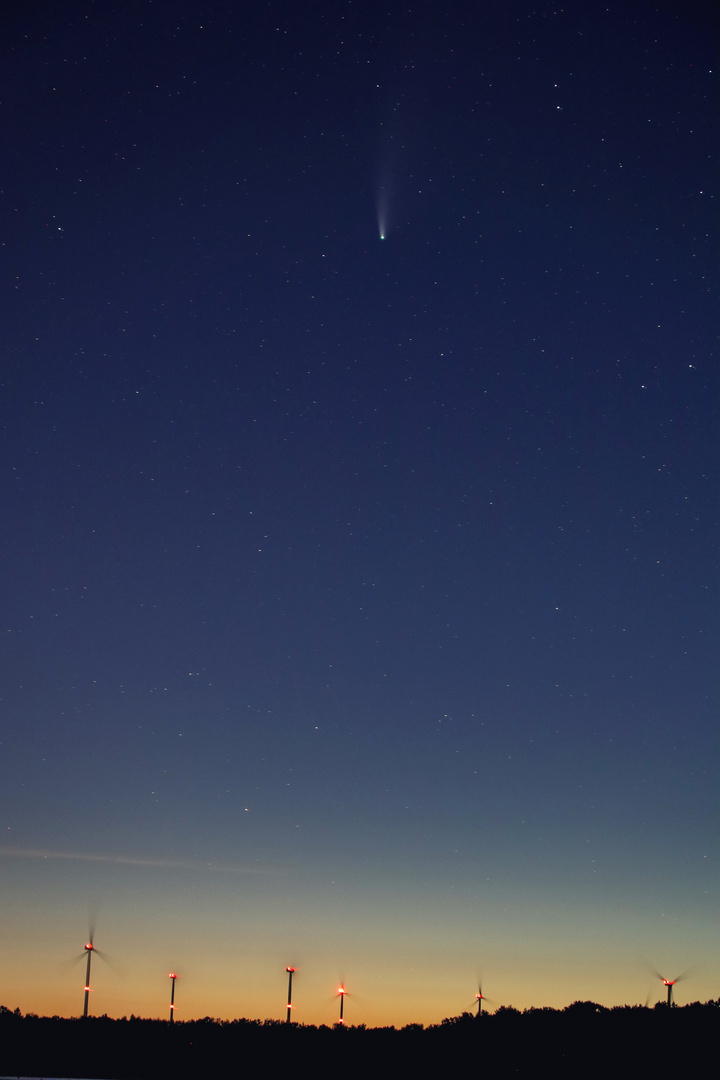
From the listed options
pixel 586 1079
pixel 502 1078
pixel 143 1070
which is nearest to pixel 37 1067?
pixel 143 1070

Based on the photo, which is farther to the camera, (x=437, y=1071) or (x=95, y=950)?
(x=95, y=950)

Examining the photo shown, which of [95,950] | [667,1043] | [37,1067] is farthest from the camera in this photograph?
[95,950]

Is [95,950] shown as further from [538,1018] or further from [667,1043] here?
[667,1043]

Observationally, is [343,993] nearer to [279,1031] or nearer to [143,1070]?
[279,1031]

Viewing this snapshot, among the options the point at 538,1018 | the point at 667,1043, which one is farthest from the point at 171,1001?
the point at 667,1043

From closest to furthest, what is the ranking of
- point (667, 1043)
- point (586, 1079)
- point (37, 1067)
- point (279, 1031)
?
point (586, 1079) → point (667, 1043) → point (37, 1067) → point (279, 1031)

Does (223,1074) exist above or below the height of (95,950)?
below
